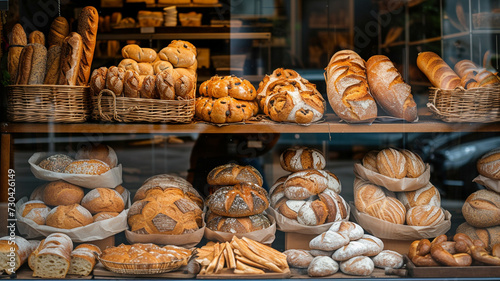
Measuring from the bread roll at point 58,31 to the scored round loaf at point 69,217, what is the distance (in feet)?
3.08

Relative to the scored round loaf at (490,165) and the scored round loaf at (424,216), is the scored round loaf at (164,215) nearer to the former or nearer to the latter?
the scored round loaf at (424,216)

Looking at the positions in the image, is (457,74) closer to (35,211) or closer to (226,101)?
(226,101)

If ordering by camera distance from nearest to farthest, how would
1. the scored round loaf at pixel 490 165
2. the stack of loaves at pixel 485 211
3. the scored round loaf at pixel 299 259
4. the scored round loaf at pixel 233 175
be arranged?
the scored round loaf at pixel 299 259 < the stack of loaves at pixel 485 211 < the scored round loaf at pixel 490 165 < the scored round loaf at pixel 233 175

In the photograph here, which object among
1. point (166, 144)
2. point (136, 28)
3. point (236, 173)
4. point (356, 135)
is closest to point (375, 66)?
point (356, 135)

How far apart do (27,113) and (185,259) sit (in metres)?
1.18

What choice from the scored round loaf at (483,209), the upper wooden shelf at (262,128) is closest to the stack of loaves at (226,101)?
the upper wooden shelf at (262,128)

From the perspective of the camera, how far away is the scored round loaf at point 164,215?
8.61 ft

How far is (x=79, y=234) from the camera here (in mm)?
2627

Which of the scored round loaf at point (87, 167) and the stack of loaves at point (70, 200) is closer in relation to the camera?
the stack of loaves at point (70, 200)

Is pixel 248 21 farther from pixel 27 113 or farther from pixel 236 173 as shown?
pixel 27 113

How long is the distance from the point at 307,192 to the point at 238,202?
1.39 ft

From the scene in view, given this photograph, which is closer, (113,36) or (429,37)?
(113,36)

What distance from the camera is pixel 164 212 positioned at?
2.64 meters

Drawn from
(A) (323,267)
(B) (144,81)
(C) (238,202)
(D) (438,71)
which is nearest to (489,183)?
(D) (438,71)
